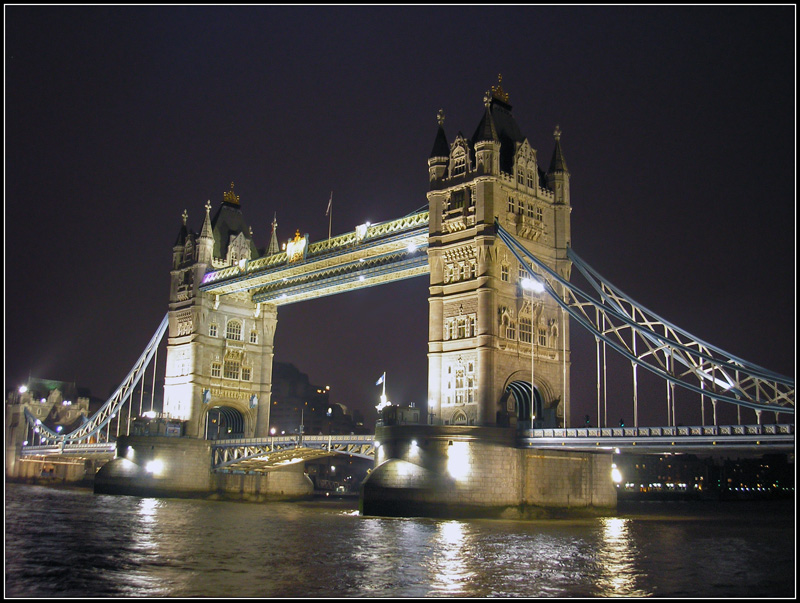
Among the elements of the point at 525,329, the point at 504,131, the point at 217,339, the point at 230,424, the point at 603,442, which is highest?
the point at 504,131

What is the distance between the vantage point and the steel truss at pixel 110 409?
82.6 m

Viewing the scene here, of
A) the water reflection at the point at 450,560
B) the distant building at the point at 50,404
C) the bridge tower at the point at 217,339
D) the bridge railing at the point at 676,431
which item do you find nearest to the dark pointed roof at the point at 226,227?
the bridge tower at the point at 217,339

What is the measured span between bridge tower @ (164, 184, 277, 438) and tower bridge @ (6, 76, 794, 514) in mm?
3975

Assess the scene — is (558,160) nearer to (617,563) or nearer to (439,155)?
(439,155)

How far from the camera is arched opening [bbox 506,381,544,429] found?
53.4 metres

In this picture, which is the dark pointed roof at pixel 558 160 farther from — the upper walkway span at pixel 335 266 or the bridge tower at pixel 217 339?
the bridge tower at pixel 217 339

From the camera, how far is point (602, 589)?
24.6m

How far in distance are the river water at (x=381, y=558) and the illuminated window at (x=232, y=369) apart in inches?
1240

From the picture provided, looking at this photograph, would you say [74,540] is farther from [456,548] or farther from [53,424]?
[53,424]

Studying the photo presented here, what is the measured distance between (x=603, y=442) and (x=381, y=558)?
1771 cm

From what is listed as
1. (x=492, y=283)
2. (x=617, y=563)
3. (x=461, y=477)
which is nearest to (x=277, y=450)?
(x=461, y=477)

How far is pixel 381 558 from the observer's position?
29.9 m

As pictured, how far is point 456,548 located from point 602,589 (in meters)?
9.02

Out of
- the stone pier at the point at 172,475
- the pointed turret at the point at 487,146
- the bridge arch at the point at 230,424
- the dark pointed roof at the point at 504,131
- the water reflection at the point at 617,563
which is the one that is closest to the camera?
the water reflection at the point at 617,563
